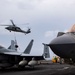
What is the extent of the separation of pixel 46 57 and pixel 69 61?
518 inches

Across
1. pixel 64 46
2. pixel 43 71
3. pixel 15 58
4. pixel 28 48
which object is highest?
pixel 28 48

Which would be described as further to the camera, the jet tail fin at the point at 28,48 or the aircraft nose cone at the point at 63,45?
the jet tail fin at the point at 28,48

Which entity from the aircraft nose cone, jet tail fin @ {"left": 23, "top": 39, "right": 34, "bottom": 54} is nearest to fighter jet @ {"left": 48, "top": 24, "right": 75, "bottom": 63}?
the aircraft nose cone

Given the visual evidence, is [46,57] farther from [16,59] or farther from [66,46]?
[66,46]

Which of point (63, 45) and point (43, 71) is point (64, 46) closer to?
point (63, 45)

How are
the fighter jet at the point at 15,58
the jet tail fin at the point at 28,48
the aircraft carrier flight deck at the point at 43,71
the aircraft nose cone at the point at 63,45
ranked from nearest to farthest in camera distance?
the aircraft nose cone at the point at 63,45, the aircraft carrier flight deck at the point at 43,71, the fighter jet at the point at 15,58, the jet tail fin at the point at 28,48

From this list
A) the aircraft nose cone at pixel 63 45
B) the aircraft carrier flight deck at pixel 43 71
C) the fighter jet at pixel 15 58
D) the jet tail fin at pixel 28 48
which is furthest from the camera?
the jet tail fin at pixel 28 48

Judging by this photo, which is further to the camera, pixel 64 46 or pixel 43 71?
pixel 43 71

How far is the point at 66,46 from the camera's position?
7.36 metres

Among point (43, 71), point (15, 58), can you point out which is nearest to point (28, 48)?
point (15, 58)

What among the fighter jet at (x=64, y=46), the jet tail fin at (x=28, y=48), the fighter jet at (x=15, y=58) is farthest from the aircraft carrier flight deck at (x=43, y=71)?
the jet tail fin at (x=28, y=48)

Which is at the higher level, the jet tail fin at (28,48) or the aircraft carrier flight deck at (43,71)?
the jet tail fin at (28,48)

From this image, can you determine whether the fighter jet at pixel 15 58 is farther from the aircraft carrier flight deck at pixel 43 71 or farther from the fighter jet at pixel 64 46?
the fighter jet at pixel 64 46

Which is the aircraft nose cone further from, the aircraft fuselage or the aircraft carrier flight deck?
the aircraft carrier flight deck
